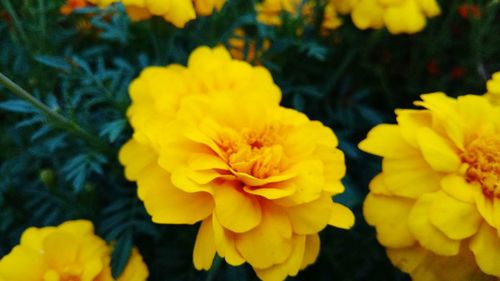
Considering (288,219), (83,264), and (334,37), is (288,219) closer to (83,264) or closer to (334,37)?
(83,264)

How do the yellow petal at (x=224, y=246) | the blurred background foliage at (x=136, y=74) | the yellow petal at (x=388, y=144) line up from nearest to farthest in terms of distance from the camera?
1. the yellow petal at (x=224, y=246)
2. the yellow petal at (x=388, y=144)
3. the blurred background foliage at (x=136, y=74)

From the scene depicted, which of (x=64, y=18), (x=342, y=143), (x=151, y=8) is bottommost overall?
(x=342, y=143)

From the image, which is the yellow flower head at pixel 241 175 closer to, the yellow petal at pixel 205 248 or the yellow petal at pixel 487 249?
the yellow petal at pixel 205 248

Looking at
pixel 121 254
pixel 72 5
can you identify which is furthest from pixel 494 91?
pixel 72 5

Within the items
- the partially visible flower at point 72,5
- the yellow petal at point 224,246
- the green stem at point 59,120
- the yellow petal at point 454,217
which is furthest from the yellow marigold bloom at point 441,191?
the partially visible flower at point 72,5

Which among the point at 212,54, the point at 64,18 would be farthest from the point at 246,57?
the point at 64,18

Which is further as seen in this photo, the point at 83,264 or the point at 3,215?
the point at 3,215
